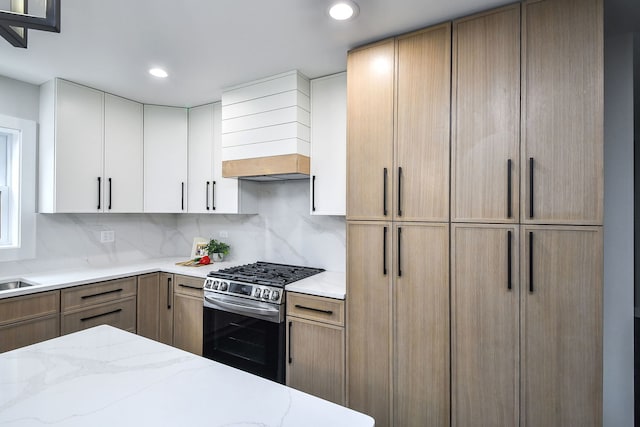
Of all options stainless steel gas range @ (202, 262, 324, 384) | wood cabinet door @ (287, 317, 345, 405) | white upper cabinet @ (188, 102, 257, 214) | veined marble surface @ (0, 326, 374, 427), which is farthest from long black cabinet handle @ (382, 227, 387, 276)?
white upper cabinet @ (188, 102, 257, 214)

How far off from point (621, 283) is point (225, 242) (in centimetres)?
309

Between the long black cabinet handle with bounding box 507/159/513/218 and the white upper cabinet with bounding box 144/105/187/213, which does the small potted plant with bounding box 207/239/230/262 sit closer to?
the white upper cabinet with bounding box 144/105/187/213

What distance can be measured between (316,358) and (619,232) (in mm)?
1917

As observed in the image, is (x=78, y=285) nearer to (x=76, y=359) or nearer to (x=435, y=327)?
(x=76, y=359)

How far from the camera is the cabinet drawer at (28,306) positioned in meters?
2.09

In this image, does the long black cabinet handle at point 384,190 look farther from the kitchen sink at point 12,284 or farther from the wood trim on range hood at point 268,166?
the kitchen sink at point 12,284

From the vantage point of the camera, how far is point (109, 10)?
170 cm

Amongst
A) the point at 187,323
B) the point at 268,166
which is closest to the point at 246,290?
the point at 187,323

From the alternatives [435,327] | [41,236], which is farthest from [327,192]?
[41,236]

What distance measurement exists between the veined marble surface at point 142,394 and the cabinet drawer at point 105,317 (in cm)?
140

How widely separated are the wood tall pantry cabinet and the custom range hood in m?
0.54

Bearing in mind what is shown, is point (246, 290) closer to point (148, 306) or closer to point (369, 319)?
point (369, 319)

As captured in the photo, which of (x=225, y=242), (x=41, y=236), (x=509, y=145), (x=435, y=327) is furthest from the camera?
(x=225, y=242)

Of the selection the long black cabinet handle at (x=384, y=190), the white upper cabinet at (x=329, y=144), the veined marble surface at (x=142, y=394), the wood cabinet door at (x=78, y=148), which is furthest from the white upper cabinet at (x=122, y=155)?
the long black cabinet handle at (x=384, y=190)
